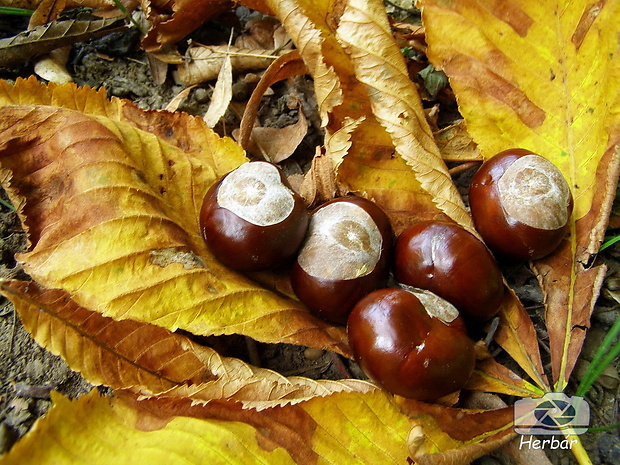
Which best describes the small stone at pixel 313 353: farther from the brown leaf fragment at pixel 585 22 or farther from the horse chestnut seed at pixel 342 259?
the brown leaf fragment at pixel 585 22

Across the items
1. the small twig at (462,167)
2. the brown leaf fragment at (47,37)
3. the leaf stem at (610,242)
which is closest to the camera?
the leaf stem at (610,242)

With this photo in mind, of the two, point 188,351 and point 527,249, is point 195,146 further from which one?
point 527,249

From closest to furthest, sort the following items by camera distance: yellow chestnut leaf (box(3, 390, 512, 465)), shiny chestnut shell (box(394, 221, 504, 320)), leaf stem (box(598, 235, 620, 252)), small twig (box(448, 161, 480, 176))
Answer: yellow chestnut leaf (box(3, 390, 512, 465))
shiny chestnut shell (box(394, 221, 504, 320))
leaf stem (box(598, 235, 620, 252))
small twig (box(448, 161, 480, 176))

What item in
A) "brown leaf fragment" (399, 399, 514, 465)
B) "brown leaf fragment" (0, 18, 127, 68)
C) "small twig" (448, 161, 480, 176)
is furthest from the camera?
"brown leaf fragment" (0, 18, 127, 68)

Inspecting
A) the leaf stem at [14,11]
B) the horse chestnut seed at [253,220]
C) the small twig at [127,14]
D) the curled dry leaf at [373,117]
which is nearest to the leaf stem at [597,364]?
the curled dry leaf at [373,117]

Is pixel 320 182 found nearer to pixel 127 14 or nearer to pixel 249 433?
pixel 249 433


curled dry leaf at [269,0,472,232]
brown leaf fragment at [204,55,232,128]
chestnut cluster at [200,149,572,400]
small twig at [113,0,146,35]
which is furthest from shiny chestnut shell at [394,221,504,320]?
small twig at [113,0,146,35]

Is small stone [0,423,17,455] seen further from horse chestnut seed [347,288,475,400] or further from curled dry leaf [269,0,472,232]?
curled dry leaf [269,0,472,232]
